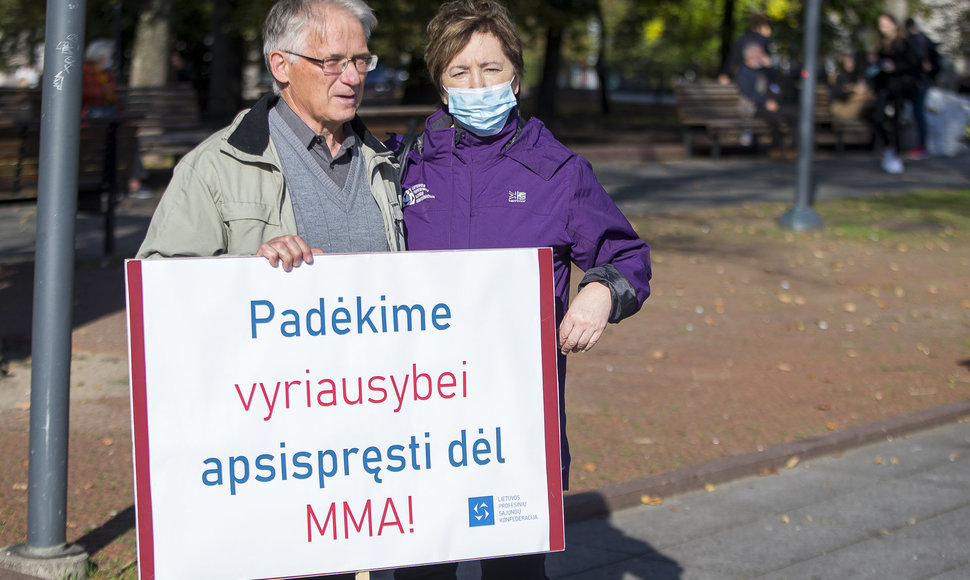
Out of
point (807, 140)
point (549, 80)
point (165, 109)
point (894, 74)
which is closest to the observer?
point (807, 140)

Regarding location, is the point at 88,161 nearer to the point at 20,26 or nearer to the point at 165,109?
the point at 165,109

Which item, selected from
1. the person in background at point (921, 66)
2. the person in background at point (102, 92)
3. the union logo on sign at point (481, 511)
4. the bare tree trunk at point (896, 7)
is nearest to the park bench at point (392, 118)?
the person in background at point (102, 92)

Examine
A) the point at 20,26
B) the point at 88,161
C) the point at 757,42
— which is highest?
the point at 20,26

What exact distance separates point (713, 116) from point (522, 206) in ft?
55.5

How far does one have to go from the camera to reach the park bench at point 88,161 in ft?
29.3

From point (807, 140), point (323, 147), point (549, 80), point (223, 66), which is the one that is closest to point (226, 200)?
point (323, 147)

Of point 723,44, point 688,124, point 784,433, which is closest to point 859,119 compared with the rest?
point 688,124

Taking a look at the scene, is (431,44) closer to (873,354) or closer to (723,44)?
(873,354)

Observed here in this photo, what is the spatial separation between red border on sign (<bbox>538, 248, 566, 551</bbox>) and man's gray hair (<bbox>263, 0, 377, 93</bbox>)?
77 cm

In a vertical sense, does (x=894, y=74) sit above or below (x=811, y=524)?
above

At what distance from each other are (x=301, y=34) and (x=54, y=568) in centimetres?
223

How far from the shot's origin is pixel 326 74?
297 centimetres

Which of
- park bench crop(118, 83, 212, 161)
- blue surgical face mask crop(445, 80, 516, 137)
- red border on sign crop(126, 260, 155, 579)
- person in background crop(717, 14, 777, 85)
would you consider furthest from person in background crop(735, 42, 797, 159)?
red border on sign crop(126, 260, 155, 579)

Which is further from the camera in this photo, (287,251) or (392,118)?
(392,118)
